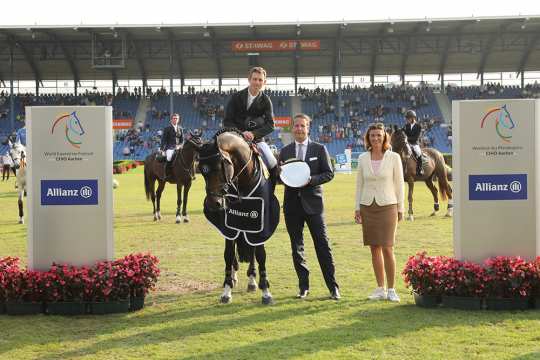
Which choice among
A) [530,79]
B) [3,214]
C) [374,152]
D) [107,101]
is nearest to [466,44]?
[530,79]

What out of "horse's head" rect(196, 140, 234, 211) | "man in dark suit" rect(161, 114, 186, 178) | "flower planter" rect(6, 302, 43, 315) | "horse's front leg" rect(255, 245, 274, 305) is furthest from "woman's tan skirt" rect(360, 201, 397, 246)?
"man in dark suit" rect(161, 114, 186, 178)

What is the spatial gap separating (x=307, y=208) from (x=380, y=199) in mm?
831

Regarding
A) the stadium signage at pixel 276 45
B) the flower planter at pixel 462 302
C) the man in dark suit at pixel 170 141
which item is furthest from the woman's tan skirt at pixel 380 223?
the stadium signage at pixel 276 45

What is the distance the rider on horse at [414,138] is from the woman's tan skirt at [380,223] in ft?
29.8

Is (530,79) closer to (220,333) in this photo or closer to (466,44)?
(466,44)

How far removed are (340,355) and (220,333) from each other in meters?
1.24

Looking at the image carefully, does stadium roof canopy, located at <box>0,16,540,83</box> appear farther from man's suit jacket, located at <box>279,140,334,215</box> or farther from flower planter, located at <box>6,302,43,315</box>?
flower planter, located at <box>6,302,43,315</box>

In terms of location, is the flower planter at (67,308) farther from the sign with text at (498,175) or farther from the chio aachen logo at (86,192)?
the sign with text at (498,175)

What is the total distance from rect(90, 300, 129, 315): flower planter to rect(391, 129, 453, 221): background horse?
965 centimetres

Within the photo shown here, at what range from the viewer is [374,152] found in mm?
7188

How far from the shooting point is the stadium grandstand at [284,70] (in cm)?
4788

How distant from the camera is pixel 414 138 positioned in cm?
1611

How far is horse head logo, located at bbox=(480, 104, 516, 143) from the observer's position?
6.72 metres

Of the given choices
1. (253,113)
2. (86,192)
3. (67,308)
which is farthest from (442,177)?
(67,308)
